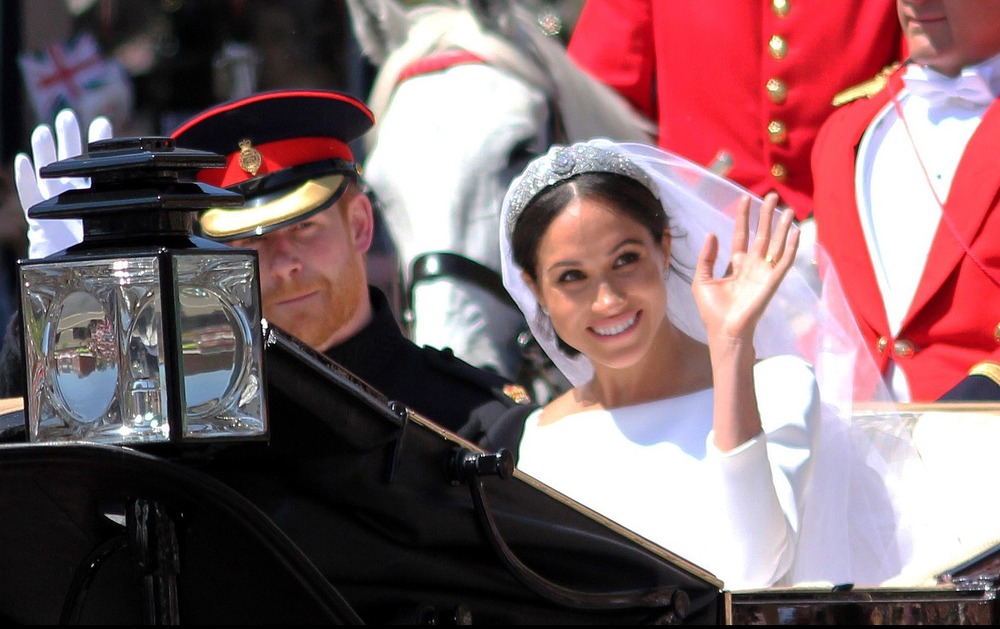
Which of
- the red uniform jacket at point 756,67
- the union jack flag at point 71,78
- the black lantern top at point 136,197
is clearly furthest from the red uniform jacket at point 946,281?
the union jack flag at point 71,78

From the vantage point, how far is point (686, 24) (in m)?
3.10

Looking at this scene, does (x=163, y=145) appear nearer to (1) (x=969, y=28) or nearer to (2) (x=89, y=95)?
(1) (x=969, y=28)

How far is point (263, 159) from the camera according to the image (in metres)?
2.48

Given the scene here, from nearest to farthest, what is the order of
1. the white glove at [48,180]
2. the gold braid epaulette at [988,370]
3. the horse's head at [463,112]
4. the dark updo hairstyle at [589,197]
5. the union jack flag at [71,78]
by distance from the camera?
the dark updo hairstyle at [589,197] < the gold braid epaulette at [988,370] < the white glove at [48,180] < the horse's head at [463,112] < the union jack flag at [71,78]

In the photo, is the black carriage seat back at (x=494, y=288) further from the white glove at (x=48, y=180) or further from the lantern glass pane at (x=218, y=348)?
the lantern glass pane at (x=218, y=348)

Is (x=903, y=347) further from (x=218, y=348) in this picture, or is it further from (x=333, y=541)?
(x=218, y=348)

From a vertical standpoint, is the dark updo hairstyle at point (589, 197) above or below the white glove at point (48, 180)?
below

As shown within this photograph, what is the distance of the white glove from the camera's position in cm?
270

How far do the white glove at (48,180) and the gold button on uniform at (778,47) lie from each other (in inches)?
50.7

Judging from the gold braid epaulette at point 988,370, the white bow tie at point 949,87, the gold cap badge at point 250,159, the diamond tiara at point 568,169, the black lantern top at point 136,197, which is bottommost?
the gold braid epaulette at point 988,370

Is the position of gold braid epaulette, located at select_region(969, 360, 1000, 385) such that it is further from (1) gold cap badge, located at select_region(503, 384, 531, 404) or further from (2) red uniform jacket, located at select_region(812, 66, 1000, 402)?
(1) gold cap badge, located at select_region(503, 384, 531, 404)

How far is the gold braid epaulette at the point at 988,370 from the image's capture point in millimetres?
2262

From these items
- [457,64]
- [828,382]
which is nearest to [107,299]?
[828,382]

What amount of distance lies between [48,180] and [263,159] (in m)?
0.51
